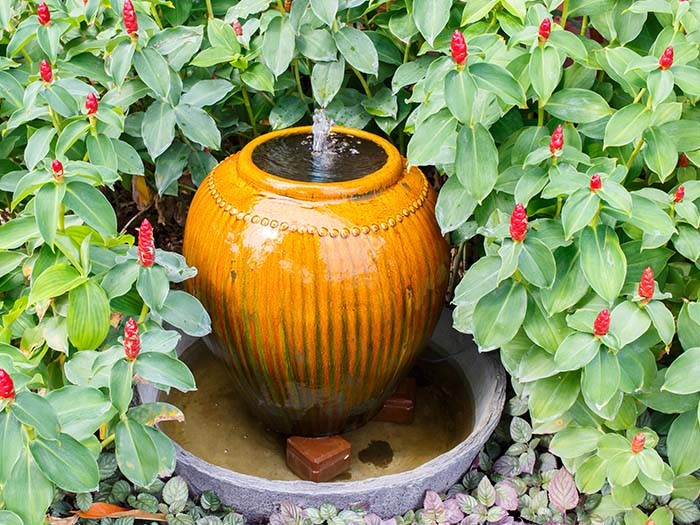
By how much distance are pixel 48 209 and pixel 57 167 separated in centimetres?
8

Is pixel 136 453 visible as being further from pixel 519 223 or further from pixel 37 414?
pixel 519 223

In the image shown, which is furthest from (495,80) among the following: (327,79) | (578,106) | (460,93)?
(327,79)

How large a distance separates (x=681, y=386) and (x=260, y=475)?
0.96 meters

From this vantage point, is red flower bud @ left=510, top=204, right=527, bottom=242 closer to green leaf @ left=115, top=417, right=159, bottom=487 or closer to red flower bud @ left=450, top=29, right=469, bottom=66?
red flower bud @ left=450, top=29, right=469, bottom=66

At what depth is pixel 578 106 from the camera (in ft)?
5.02

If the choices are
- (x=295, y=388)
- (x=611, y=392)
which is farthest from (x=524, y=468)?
(x=295, y=388)

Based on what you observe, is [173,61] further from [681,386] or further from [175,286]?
[681,386]

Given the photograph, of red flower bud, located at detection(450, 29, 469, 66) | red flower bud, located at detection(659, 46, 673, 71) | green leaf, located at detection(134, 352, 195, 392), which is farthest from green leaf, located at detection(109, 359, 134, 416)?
red flower bud, located at detection(659, 46, 673, 71)

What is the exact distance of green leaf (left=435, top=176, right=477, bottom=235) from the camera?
1578 millimetres

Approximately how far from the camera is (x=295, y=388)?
1.63m

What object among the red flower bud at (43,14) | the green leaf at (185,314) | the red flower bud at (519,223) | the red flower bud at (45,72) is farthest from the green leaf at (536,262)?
the red flower bud at (43,14)

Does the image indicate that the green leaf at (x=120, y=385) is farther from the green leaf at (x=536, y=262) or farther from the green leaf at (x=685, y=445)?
the green leaf at (x=685, y=445)

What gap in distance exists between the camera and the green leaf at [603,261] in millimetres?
1351

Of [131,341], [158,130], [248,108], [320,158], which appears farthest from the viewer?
[248,108]
